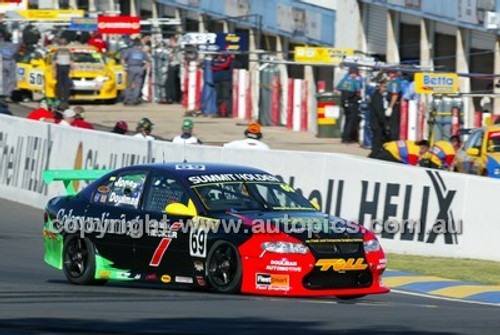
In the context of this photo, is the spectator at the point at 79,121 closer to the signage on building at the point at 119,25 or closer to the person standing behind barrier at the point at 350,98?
the person standing behind barrier at the point at 350,98

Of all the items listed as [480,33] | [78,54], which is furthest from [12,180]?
[78,54]

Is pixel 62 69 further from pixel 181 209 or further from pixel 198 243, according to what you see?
pixel 198 243

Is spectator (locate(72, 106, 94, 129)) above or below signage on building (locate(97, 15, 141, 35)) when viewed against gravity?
below

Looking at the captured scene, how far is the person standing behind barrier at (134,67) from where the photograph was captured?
4138cm

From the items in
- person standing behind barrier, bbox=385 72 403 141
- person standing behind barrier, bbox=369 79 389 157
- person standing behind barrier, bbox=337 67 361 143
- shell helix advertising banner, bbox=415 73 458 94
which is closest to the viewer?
shell helix advertising banner, bbox=415 73 458 94

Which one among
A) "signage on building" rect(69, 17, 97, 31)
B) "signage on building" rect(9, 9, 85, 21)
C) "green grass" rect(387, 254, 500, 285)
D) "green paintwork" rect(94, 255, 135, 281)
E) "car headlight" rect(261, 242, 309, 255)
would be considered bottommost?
"green grass" rect(387, 254, 500, 285)

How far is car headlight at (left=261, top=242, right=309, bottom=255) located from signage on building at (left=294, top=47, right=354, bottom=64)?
19.0m

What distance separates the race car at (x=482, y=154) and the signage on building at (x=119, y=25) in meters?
20.1

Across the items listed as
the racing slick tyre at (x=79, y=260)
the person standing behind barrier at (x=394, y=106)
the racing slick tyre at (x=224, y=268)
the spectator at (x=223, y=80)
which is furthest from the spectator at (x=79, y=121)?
the spectator at (x=223, y=80)

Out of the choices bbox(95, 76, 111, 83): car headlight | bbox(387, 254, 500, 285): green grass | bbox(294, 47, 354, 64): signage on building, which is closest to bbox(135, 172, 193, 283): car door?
bbox(387, 254, 500, 285): green grass

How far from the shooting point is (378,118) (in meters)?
30.7

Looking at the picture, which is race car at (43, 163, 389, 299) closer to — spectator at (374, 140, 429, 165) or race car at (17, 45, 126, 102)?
spectator at (374, 140, 429, 165)

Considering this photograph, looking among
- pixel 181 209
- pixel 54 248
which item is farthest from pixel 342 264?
pixel 54 248

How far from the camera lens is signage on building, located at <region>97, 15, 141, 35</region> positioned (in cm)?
4294
